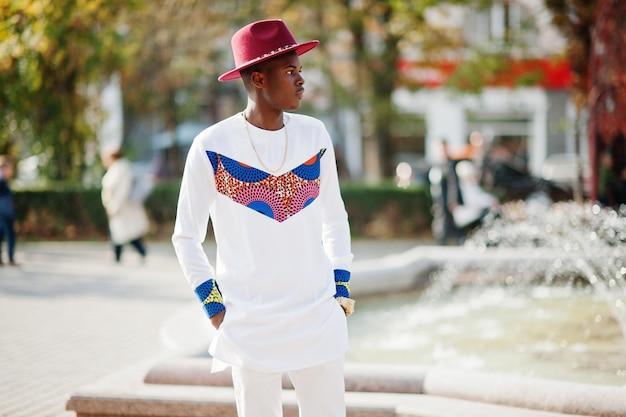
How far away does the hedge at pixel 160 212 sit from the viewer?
17469 mm

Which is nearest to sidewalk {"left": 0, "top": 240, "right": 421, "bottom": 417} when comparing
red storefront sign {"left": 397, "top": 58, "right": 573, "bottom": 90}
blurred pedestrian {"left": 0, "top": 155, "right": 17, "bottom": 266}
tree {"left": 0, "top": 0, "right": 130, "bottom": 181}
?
blurred pedestrian {"left": 0, "top": 155, "right": 17, "bottom": 266}

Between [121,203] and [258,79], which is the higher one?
[258,79]

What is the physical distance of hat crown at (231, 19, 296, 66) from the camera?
10.1 feet

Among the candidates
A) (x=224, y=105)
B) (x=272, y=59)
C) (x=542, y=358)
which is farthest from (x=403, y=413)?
(x=224, y=105)

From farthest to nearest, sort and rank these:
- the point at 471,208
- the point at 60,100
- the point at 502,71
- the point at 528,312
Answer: the point at 60,100
the point at 502,71
the point at 471,208
the point at 528,312

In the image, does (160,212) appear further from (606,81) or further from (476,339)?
(476,339)

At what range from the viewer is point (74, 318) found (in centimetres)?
862

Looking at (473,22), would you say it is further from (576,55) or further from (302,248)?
(302,248)

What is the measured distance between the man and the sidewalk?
2.56 metres

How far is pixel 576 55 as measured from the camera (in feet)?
35.0

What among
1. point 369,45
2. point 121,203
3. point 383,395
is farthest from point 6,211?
point 369,45

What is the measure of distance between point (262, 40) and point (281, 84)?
16 cm

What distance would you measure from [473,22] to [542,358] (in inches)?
986

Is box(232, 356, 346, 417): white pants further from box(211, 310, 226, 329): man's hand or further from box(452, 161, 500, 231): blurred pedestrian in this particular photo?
box(452, 161, 500, 231): blurred pedestrian
